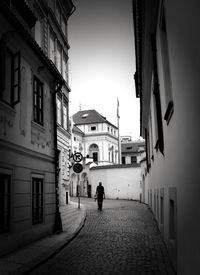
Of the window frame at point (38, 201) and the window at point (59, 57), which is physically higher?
the window at point (59, 57)

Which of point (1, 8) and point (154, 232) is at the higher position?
point (1, 8)

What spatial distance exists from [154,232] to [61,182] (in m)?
12.1

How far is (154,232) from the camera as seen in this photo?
11055mm

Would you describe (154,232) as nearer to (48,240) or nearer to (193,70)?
(48,240)

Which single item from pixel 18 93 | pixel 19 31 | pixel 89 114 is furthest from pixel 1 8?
pixel 89 114

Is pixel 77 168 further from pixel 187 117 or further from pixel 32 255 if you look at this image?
pixel 187 117

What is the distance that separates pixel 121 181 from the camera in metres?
38.8

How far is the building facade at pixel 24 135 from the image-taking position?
8141 millimetres

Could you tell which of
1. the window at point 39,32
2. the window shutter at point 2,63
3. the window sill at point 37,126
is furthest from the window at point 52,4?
the window shutter at point 2,63

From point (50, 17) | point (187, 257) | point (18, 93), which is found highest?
point (50, 17)

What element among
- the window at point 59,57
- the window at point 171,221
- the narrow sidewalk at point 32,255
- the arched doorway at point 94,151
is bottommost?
the narrow sidewalk at point 32,255

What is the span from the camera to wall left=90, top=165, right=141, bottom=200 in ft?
124

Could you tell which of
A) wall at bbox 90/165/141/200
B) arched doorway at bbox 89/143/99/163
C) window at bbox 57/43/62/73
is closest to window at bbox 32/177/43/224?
window at bbox 57/43/62/73

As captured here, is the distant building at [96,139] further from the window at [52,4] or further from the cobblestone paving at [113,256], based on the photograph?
the cobblestone paving at [113,256]
